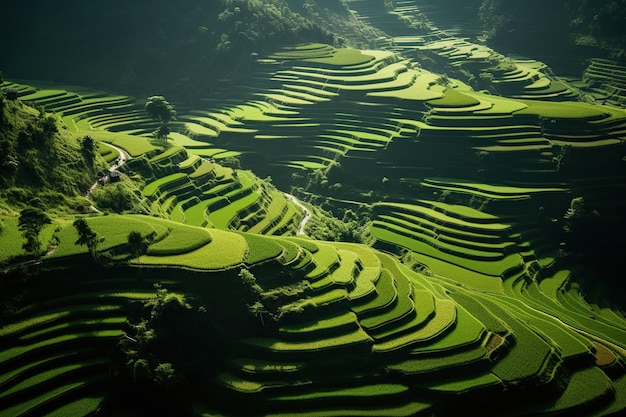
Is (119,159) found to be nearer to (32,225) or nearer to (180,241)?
(180,241)

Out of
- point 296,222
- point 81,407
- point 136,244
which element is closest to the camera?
point 81,407

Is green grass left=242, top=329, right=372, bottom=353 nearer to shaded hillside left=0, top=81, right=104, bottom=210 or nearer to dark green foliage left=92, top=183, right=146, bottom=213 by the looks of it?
dark green foliage left=92, top=183, right=146, bottom=213

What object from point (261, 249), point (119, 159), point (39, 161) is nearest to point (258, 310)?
point (261, 249)

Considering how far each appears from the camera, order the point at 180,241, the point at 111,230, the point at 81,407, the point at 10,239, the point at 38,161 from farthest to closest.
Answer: the point at 38,161 < the point at 180,241 < the point at 111,230 < the point at 10,239 < the point at 81,407

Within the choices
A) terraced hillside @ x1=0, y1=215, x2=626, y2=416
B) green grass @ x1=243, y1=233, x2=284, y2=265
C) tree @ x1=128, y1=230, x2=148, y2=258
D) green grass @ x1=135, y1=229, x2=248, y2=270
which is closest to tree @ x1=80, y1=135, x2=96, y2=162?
terraced hillside @ x1=0, y1=215, x2=626, y2=416

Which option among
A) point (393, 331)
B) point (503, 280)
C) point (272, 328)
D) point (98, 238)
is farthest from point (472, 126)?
point (98, 238)
